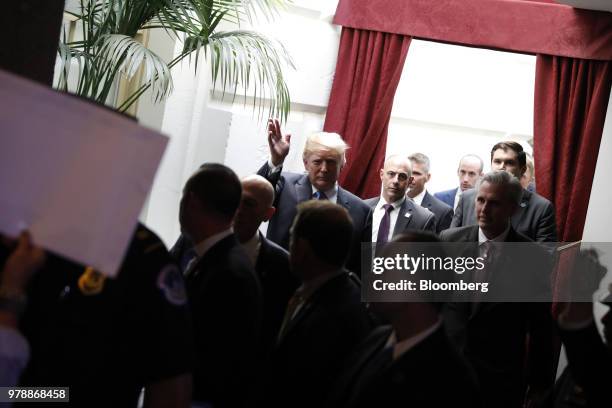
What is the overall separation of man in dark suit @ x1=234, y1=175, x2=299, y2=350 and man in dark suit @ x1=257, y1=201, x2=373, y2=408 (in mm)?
446

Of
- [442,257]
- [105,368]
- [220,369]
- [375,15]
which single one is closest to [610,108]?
[375,15]

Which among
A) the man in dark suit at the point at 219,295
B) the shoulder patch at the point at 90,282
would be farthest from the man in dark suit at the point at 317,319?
the shoulder patch at the point at 90,282

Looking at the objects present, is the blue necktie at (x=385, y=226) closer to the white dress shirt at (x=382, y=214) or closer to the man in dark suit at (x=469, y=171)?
the white dress shirt at (x=382, y=214)

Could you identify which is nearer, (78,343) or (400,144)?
(78,343)

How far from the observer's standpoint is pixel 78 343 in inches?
75.5

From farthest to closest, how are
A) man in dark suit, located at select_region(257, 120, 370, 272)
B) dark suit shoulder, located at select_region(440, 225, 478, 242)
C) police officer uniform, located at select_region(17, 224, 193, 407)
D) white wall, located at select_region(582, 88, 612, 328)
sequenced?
white wall, located at select_region(582, 88, 612, 328), man in dark suit, located at select_region(257, 120, 370, 272), dark suit shoulder, located at select_region(440, 225, 478, 242), police officer uniform, located at select_region(17, 224, 193, 407)

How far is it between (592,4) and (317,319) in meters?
4.45

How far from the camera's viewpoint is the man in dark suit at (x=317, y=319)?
2.60 metres

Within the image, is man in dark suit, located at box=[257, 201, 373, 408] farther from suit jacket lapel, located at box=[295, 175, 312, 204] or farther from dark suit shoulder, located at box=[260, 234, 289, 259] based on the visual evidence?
suit jacket lapel, located at box=[295, 175, 312, 204]

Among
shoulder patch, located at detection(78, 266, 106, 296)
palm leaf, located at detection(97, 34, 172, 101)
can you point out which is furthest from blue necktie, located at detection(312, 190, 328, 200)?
shoulder patch, located at detection(78, 266, 106, 296)

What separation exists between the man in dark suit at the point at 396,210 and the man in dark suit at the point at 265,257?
1.71m

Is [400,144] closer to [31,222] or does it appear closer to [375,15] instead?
[375,15]

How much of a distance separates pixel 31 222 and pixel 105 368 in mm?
446

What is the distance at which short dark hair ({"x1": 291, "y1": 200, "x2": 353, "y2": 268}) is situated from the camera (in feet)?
9.24
